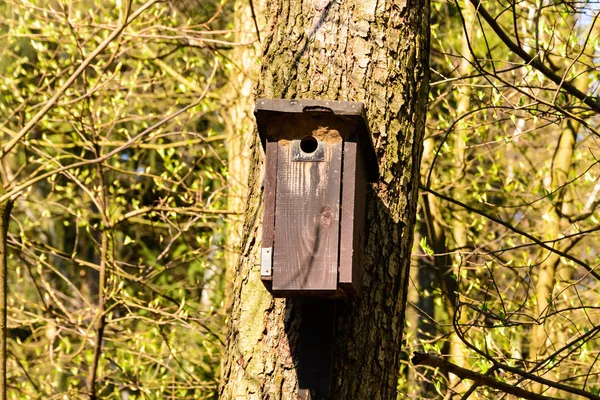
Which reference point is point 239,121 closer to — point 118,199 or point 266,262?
point 118,199

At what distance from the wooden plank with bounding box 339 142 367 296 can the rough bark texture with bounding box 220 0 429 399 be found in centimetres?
13

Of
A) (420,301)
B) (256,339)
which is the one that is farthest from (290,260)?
(420,301)

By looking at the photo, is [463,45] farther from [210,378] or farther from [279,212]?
[279,212]

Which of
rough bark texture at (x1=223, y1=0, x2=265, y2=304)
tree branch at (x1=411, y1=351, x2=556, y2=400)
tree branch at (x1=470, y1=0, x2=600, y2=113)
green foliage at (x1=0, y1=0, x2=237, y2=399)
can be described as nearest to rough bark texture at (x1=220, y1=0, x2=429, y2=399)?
tree branch at (x1=411, y1=351, x2=556, y2=400)

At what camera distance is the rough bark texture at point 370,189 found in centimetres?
238

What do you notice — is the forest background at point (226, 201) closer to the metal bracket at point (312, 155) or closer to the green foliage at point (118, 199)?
the green foliage at point (118, 199)

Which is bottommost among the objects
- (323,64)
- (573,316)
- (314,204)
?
(573,316)

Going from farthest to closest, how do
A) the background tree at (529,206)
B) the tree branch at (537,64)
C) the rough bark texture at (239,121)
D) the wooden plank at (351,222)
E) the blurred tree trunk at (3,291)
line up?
1. the rough bark texture at (239,121)
2. the background tree at (529,206)
3. the tree branch at (537,64)
4. the blurred tree trunk at (3,291)
5. the wooden plank at (351,222)

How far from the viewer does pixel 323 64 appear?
255 centimetres

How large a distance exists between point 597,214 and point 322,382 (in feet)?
11.4

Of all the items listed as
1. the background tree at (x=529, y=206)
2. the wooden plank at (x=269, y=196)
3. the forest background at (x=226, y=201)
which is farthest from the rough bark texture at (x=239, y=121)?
the wooden plank at (x=269, y=196)

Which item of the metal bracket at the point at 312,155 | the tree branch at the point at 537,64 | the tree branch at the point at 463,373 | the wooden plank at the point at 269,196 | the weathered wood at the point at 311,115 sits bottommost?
the tree branch at the point at 463,373

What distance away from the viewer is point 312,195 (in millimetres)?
2273

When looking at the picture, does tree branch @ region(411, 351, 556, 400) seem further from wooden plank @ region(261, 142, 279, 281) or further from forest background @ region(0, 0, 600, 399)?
forest background @ region(0, 0, 600, 399)
